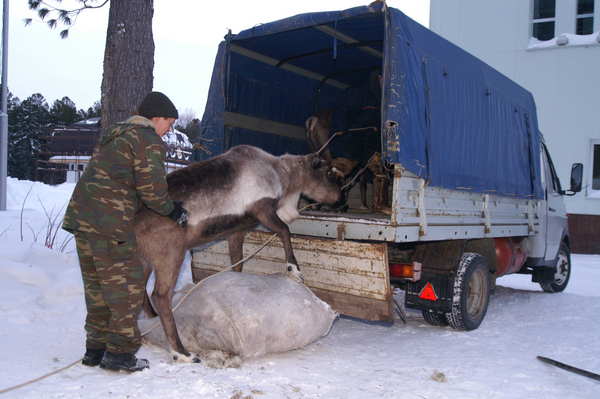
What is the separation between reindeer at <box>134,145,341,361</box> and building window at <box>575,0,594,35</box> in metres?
13.6

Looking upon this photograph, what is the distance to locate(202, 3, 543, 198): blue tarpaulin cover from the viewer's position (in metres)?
5.13

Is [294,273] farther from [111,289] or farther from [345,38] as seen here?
[345,38]

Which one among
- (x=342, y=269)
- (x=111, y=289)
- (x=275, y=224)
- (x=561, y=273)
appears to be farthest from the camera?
(x=561, y=273)

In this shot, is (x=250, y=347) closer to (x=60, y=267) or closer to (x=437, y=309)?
(x=437, y=309)

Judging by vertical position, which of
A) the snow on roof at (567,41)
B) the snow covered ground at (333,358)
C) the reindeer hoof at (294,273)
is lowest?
the snow covered ground at (333,358)

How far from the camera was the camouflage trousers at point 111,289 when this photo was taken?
4.02 metres

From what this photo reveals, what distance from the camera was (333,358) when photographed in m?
4.95

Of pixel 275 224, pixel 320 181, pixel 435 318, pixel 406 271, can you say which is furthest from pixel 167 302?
pixel 435 318

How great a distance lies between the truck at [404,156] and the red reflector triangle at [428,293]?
13mm

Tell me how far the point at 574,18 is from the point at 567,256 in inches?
357

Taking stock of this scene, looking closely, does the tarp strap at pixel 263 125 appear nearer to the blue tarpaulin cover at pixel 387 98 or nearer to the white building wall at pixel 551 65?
the blue tarpaulin cover at pixel 387 98

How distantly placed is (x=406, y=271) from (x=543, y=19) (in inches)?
529

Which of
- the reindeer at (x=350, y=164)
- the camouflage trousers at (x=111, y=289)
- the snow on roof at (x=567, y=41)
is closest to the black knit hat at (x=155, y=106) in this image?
the camouflage trousers at (x=111, y=289)

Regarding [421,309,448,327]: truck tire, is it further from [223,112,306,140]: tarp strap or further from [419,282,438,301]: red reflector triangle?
[223,112,306,140]: tarp strap
